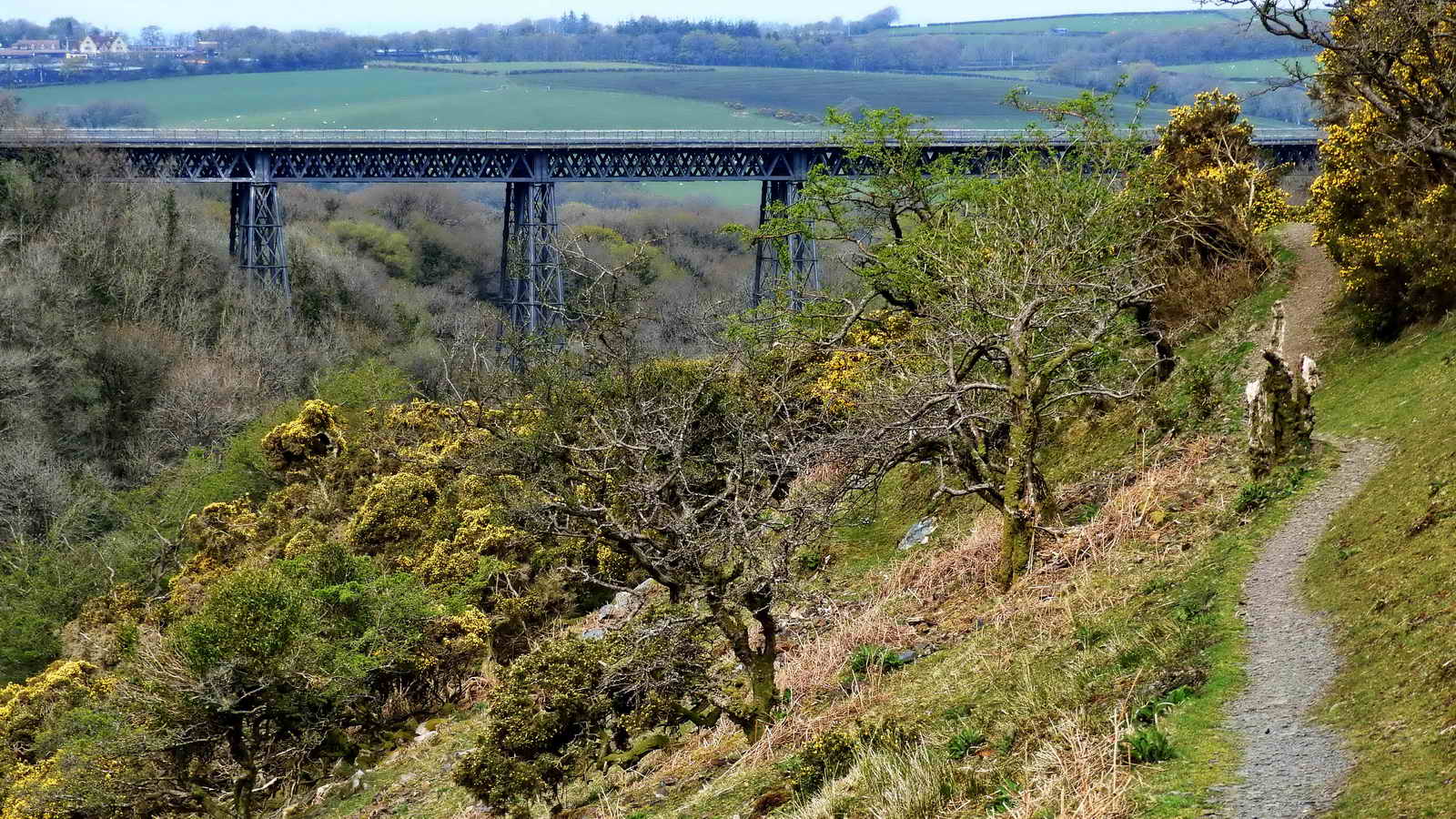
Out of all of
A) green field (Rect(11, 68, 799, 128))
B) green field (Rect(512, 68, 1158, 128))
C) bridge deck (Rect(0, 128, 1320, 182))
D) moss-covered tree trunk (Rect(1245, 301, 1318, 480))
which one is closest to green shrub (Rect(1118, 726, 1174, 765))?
moss-covered tree trunk (Rect(1245, 301, 1318, 480))

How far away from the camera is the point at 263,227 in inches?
2510

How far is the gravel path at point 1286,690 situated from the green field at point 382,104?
118 meters

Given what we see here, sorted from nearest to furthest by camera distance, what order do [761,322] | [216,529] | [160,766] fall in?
[160,766]
[761,322]
[216,529]

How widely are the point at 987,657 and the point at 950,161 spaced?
15.9 m

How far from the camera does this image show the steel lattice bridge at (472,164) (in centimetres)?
6425

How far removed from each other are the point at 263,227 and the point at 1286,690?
61032 mm

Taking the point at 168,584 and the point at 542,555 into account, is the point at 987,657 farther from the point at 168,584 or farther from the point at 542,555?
the point at 168,584

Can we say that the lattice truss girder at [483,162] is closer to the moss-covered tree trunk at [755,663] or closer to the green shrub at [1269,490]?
the green shrub at [1269,490]

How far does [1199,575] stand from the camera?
12.1 meters

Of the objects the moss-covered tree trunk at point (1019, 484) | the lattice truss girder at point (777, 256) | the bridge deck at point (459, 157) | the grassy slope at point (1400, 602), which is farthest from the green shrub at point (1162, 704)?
the bridge deck at point (459, 157)

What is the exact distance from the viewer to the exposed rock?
19.3 meters

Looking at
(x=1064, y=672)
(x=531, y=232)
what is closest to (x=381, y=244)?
(x=531, y=232)

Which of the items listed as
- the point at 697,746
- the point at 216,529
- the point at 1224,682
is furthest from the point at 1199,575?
the point at 216,529

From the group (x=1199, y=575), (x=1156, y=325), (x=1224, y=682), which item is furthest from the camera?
(x=1156, y=325)
